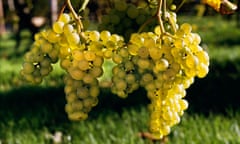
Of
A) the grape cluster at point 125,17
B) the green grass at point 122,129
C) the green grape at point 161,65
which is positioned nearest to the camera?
the green grape at point 161,65

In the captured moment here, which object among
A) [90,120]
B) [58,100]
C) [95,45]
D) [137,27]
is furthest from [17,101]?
[95,45]

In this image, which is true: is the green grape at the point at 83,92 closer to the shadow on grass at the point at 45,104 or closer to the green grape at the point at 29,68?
the green grape at the point at 29,68

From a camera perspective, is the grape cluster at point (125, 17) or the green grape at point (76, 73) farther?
the grape cluster at point (125, 17)

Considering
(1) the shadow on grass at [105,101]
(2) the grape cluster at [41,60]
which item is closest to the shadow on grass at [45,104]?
(1) the shadow on grass at [105,101]

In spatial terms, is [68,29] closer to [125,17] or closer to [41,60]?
[41,60]

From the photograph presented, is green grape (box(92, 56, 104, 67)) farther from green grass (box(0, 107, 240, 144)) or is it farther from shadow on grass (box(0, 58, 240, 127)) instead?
shadow on grass (box(0, 58, 240, 127))

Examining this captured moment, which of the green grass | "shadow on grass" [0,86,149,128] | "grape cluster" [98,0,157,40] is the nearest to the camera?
"grape cluster" [98,0,157,40]

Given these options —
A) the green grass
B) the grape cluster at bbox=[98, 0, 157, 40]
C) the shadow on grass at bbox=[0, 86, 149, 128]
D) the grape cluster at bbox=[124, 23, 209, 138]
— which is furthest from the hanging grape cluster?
the shadow on grass at bbox=[0, 86, 149, 128]

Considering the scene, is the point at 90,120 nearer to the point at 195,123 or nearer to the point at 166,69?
the point at 195,123
